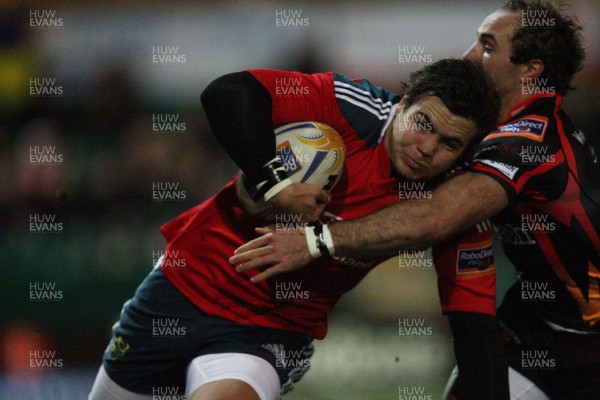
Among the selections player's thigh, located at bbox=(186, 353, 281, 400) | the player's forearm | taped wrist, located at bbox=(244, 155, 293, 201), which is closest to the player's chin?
the player's forearm

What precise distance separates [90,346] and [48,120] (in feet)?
7.54

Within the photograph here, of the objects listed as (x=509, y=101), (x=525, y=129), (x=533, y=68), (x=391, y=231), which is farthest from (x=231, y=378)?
(x=533, y=68)

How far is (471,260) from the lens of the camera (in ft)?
11.6

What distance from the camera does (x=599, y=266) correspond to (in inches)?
147

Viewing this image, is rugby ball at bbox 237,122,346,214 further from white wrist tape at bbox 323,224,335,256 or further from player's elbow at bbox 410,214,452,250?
player's elbow at bbox 410,214,452,250

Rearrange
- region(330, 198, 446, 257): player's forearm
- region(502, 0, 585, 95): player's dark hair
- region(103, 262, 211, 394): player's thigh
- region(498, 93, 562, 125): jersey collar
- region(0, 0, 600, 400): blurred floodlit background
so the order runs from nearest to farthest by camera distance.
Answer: region(330, 198, 446, 257): player's forearm, region(103, 262, 211, 394): player's thigh, region(498, 93, 562, 125): jersey collar, region(502, 0, 585, 95): player's dark hair, region(0, 0, 600, 400): blurred floodlit background

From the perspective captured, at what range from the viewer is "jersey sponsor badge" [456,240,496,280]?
11.5ft

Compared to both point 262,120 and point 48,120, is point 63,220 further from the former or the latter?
point 262,120

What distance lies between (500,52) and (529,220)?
86cm

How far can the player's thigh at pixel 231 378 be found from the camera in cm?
309

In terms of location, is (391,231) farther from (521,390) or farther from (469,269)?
(521,390)

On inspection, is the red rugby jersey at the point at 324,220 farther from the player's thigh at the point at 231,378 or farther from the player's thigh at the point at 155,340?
the player's thigh at the point at 231,378

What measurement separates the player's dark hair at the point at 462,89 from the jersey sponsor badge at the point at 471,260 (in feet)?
1.64

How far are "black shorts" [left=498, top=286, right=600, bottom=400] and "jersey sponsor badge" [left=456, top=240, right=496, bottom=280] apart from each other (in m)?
0.57
